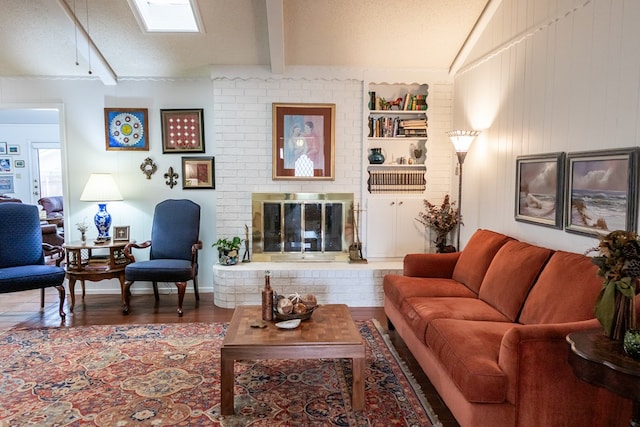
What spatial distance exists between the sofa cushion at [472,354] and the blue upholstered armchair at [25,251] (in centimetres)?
355

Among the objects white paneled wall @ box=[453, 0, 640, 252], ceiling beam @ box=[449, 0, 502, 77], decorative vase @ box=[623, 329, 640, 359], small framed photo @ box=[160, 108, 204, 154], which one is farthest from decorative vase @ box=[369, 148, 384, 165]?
decorative vase @ box=[623, 329, 640, 359]

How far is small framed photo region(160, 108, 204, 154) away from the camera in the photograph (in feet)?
16.5

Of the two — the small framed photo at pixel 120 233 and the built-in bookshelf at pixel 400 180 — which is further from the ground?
the built-in bookshelf at pixel 400 180

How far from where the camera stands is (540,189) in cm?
320

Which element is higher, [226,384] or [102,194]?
[102,194]

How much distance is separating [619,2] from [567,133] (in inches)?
31.0

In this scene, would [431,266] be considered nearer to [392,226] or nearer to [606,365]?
[392,226]

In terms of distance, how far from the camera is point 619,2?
2426mm

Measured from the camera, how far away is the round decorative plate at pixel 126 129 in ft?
16.5

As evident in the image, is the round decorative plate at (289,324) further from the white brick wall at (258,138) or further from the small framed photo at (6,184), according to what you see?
the small framed photo at (6,184)

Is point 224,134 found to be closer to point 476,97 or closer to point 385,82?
point 385,82

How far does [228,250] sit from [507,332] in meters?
3.28

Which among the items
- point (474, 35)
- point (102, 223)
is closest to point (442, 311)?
point (474, 35)

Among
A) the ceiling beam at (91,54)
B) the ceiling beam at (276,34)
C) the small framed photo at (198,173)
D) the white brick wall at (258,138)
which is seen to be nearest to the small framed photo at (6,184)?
the ceiling beam at (91,54)
